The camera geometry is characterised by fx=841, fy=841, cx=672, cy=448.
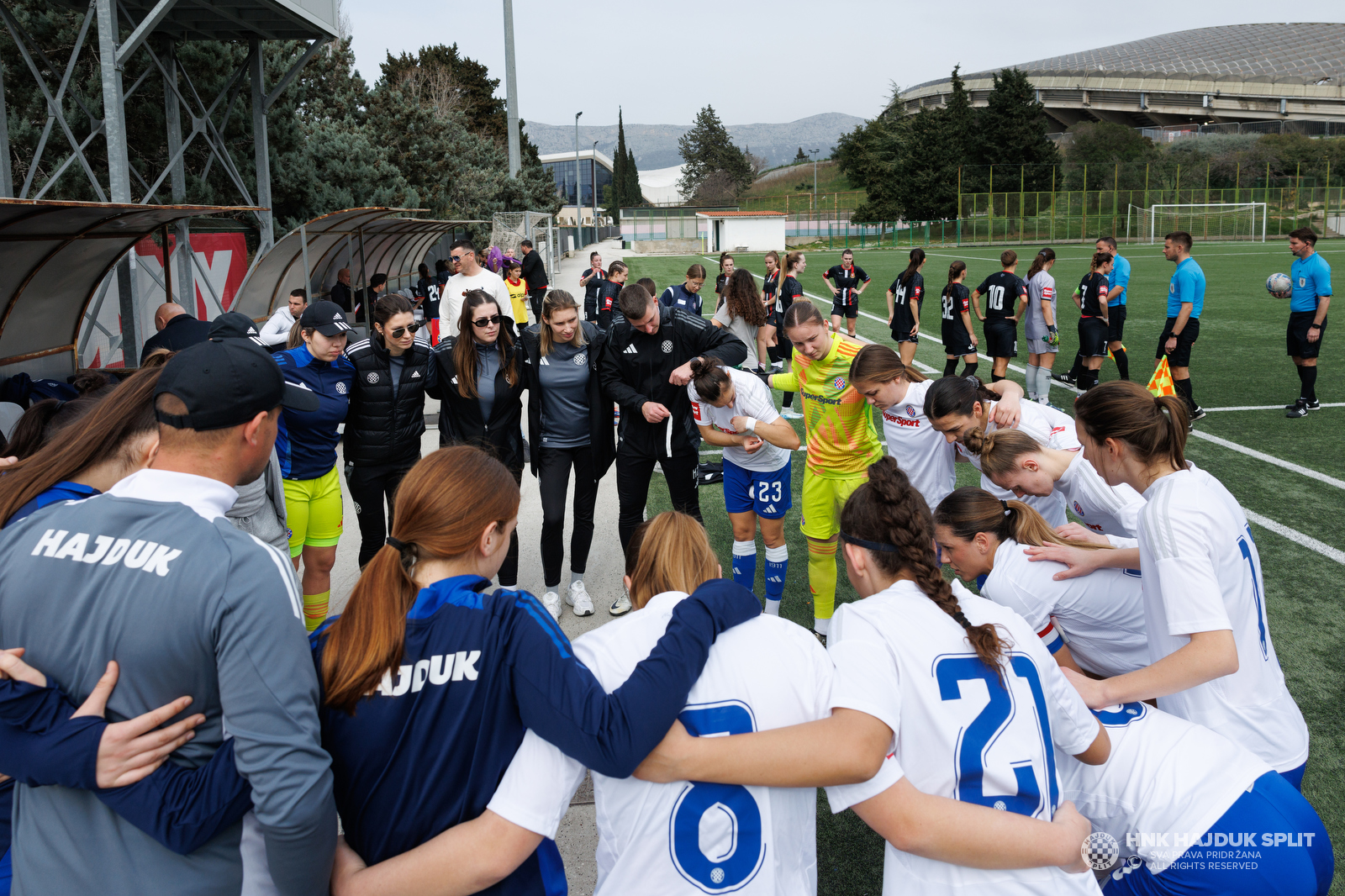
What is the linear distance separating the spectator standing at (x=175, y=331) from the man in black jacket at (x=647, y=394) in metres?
3.23

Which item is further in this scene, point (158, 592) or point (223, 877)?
point (223, 877)

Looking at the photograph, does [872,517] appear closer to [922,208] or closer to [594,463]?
[594,463]

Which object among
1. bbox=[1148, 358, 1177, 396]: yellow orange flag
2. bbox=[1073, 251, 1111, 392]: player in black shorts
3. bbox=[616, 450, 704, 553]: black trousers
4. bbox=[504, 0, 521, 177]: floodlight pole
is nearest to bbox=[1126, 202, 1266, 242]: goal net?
bbox=[504, 0, 521, 177]: floodlight pole

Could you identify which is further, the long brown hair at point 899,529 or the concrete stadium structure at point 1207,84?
the concrete stadium structure at point 1207,84

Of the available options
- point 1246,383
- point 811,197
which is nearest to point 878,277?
point 1246,383

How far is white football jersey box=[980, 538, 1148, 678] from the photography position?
2996mm

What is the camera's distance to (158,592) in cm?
156

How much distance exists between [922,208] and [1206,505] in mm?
63781

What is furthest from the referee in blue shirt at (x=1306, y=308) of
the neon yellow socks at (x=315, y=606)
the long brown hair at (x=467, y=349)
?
the long brown hair at (x=467, y=349)

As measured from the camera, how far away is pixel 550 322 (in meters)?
5.33

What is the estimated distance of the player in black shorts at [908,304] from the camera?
12.5 metres

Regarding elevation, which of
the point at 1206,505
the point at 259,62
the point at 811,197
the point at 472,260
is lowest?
the point at 1206,505

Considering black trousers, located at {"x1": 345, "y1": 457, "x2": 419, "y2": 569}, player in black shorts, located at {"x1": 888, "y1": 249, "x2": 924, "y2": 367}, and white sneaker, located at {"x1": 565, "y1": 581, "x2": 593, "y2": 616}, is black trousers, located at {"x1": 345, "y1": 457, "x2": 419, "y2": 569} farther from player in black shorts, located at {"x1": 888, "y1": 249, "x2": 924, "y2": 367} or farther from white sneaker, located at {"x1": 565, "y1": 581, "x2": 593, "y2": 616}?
player in black shorts, located at {"x1": 888, "y1": 249, "x2": 924, "y2": 367}

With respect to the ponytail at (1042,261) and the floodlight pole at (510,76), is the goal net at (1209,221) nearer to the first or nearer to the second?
the floodlight pole at (510,76)
